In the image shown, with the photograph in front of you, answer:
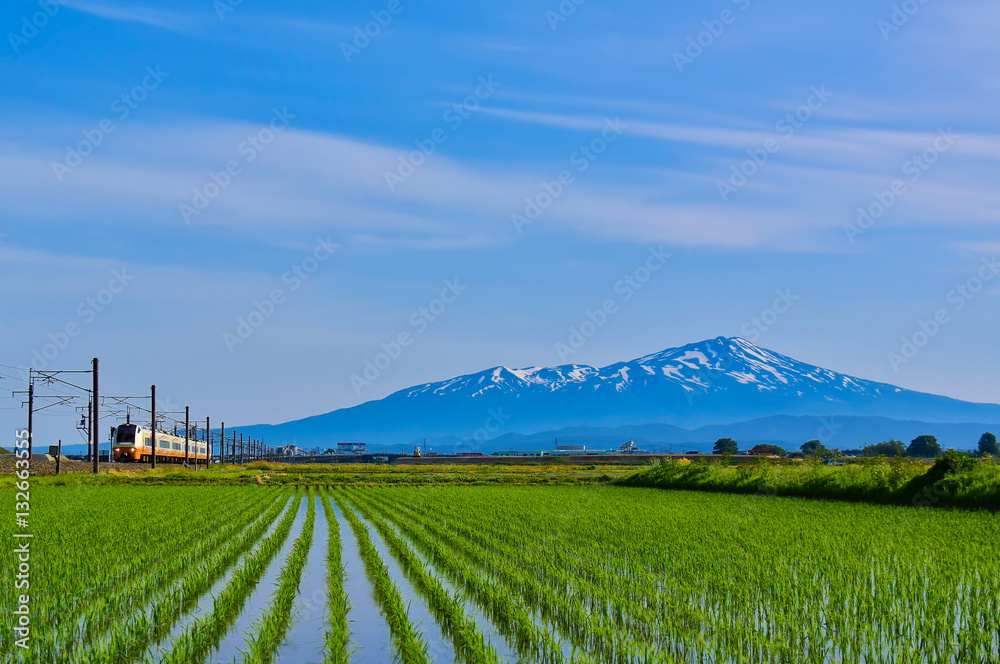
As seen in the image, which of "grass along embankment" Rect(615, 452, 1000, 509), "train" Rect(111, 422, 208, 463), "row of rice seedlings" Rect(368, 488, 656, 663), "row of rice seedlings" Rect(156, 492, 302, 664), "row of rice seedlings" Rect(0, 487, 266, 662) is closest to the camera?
"row of rice seedlings" Rect(156, 492, 302, 664)

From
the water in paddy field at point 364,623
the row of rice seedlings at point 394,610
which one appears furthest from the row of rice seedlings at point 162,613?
the row of rice seedlings at point 394,610

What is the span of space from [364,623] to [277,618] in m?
0.98

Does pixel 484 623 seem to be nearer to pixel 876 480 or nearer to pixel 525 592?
pixel 525 592

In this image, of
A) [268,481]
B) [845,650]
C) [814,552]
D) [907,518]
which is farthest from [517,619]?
[268,481]

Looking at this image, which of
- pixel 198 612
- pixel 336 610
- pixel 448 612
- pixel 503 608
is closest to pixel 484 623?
pixel 503 608

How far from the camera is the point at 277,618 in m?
8.60

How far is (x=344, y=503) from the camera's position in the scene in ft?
97.7

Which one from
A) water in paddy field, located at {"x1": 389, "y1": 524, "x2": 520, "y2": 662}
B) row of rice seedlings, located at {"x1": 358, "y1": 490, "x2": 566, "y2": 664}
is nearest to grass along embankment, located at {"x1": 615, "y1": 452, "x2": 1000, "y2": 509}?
row of rice seedlings, located at {"x1": 358, "y1": 490, "x2": 566, "y2": 664}

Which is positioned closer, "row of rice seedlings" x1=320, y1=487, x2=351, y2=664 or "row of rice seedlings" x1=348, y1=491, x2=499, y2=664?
"row of rice seedlings" x1=348, y1=491, x2=499, y2=664

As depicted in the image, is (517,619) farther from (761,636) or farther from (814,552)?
(814,552)

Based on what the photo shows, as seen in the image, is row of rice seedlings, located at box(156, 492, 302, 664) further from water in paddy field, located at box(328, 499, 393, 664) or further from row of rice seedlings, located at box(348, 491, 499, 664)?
row of rice seedlings, located at box(348, 491, 499, 664)

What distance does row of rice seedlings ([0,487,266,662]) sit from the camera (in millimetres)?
8120

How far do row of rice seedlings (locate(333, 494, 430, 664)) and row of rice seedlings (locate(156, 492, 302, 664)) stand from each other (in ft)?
5.45

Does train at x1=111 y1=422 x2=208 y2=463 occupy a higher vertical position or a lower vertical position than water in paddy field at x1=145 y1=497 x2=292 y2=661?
higher
